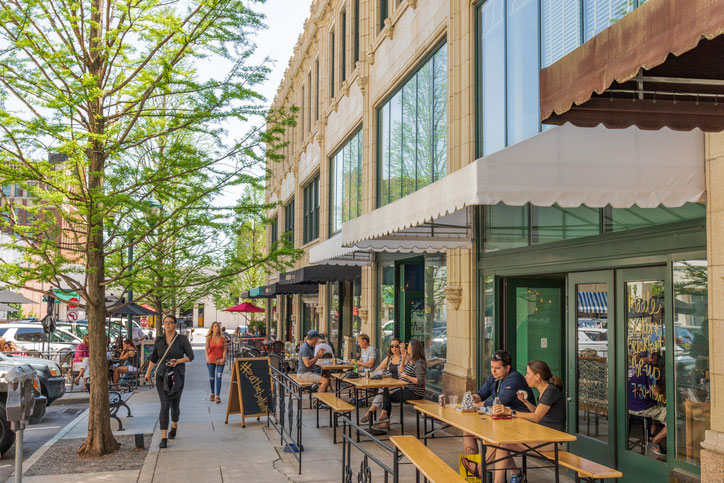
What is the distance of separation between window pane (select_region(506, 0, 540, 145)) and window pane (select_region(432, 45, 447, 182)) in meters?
2.53

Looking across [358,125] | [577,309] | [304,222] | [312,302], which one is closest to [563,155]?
[577,309]

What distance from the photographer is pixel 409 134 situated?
14648 mm

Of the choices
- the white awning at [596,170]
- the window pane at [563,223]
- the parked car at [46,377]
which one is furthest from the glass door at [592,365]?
the parked car at [46,377]

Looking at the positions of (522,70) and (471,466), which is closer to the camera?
(471,466)

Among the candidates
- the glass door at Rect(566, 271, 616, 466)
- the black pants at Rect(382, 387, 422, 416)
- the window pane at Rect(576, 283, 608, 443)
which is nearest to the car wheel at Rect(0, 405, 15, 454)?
the black pants at Rect(382, 387, 422, 416)

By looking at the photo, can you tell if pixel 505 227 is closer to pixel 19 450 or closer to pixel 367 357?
pixel 367 357

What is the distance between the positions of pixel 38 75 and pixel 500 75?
680 cm

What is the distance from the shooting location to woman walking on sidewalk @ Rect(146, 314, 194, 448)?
1030 centimetres

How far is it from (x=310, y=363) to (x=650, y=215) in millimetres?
8678

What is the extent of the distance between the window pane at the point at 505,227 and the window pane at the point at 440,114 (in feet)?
5.75

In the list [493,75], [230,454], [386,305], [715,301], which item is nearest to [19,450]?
[230,454]

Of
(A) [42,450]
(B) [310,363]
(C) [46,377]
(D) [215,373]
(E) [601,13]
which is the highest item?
(E) [601,13]

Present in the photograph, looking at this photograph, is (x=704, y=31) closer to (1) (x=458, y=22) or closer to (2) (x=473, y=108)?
(2) (x=473, y=108)

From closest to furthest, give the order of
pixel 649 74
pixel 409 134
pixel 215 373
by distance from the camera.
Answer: pixel 649 74
pixel 409 134
pixel 215 373
